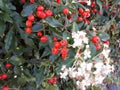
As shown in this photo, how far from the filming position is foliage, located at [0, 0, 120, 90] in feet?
5.19

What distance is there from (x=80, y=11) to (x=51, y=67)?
362 millimetres

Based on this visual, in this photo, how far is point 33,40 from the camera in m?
1.69

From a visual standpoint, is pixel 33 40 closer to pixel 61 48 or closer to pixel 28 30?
pixel 28 30

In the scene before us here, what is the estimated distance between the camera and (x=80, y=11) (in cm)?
179

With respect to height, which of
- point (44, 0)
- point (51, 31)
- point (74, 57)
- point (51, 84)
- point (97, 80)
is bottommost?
point (51, 84)

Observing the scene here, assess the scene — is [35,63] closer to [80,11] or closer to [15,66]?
[15,66]

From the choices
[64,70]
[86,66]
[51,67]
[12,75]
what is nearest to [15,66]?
[12,75]

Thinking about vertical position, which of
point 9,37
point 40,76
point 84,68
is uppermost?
point 9,37

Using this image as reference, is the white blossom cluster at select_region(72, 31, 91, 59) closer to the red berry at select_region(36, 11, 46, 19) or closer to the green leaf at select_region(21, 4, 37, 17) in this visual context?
the red berry at select_region(36, 11, 46, 19)

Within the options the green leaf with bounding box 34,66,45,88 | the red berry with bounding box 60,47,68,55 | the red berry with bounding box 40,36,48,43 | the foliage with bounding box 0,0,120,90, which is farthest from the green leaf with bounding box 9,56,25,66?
the red berry with bounding box 60,47,68,55

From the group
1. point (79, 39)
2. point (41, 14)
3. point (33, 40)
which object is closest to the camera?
point (79, 39)

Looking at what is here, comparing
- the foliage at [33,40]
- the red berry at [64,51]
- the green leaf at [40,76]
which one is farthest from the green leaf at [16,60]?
the red berry at [64,51]

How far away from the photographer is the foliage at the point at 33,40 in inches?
62.3

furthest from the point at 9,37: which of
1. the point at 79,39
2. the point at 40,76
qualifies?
the point at 79,39
